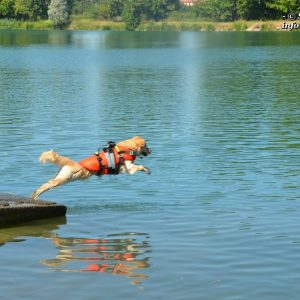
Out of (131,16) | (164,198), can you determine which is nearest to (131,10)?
(131,16)

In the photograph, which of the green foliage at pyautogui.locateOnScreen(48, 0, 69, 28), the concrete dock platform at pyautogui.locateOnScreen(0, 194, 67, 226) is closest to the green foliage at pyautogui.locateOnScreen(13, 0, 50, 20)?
the green foliage at pyautogui.locateOnScreen(48, 0, 69, 28)

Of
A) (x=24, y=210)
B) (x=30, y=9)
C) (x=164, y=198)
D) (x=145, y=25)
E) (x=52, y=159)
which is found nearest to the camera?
(x=52, y=159)

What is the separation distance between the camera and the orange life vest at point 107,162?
660 inches

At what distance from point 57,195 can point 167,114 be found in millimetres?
15676

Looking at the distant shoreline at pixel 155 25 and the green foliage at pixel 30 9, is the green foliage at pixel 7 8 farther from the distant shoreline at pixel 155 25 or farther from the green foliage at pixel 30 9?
the distant shoreline at pixel 155 25

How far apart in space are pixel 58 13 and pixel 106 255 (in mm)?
175121

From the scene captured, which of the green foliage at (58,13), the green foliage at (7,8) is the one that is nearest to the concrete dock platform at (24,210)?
the green foliage at (58,13)

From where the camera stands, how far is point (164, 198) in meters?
19.7

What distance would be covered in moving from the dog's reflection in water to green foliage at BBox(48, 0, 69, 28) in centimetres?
17305

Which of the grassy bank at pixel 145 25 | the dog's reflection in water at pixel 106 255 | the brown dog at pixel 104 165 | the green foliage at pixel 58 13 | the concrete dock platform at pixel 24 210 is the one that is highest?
the brown dog at pixel 104 165

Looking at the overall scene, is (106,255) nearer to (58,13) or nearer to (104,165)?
(104,165)

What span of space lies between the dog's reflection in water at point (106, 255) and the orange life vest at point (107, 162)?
50.2 inches

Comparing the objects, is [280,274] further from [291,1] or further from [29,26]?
[29,26]

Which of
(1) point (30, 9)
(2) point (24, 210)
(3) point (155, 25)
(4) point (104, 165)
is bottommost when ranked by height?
(3) point (155, 25)
